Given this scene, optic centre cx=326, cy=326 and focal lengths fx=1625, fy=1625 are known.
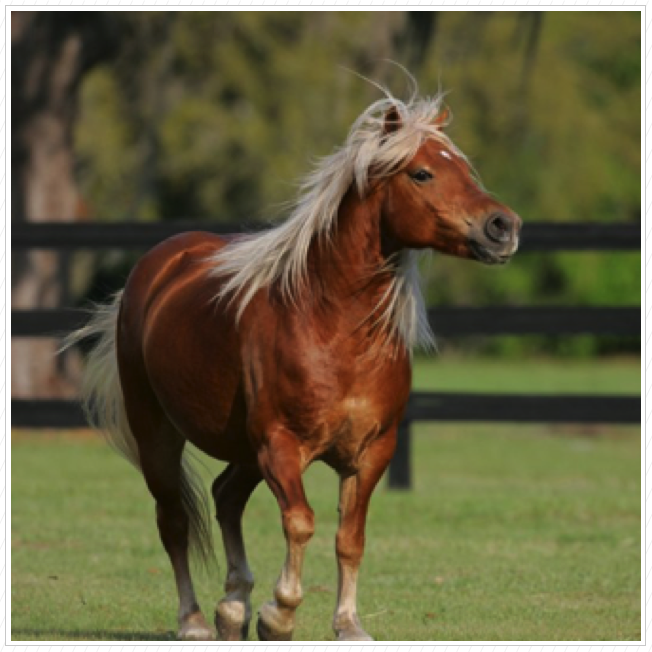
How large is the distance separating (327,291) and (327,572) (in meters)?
3.07

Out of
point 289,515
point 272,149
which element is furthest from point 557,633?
point 272,149

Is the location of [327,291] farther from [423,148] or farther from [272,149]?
[272,149]

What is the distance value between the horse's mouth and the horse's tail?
2061mm

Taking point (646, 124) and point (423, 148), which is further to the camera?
point (646, 124)

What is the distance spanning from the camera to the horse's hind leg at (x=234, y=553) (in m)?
6.53

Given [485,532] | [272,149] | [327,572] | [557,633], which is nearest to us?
[557,633]

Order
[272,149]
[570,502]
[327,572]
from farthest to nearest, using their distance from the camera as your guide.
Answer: [272,149] < [570,502] < [327,572]

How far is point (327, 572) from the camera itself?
28.7 ft

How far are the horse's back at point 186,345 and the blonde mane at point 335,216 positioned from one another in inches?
8.6

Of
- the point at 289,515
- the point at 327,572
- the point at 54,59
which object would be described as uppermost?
the point at 54,59

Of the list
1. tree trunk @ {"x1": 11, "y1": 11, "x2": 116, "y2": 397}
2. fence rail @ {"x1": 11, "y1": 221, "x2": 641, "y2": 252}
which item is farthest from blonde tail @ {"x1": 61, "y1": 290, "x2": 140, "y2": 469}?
tree trunk @ {"x1": 11, "y1": 11, "x2": 116, "y2": 397}

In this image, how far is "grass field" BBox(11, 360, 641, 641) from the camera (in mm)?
7172

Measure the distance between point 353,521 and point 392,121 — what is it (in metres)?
1.50

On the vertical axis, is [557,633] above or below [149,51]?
below
